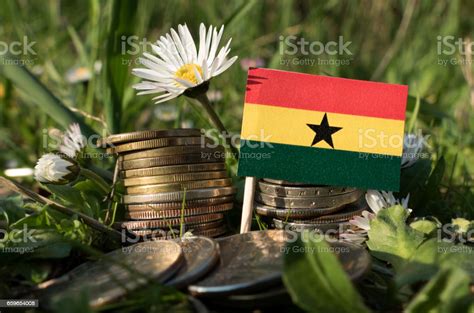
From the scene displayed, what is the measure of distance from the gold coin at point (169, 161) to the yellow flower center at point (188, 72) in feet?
0.63

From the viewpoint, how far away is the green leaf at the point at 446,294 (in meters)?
0.96

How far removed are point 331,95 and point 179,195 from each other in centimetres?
45

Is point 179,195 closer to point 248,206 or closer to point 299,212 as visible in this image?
point 248,206

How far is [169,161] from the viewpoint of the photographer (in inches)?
59.2

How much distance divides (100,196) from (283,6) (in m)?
2.51

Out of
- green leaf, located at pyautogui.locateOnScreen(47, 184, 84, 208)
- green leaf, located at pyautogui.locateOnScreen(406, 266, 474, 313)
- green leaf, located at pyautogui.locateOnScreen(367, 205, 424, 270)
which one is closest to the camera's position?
green leaf, located at pyautogui.locateOnScreen(406, 266, 474, 313)

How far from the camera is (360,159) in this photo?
1.49 metres

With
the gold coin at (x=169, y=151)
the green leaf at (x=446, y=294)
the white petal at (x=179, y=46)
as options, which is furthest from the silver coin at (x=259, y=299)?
the white petal at (x=179, y=46)

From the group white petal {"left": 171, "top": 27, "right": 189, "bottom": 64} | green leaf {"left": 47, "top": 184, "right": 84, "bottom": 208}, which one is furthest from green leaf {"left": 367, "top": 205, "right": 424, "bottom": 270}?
green leaf {"left": 47, "top": 184, "right": 84, "bottom": 208}

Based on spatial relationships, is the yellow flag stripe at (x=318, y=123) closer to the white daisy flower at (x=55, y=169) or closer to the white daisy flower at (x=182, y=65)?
the white daisy flower at (x=182, y=65)

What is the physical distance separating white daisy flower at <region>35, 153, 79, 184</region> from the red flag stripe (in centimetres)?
49

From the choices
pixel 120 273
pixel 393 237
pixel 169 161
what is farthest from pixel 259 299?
pixel 169 161

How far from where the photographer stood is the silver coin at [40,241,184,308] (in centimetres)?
108

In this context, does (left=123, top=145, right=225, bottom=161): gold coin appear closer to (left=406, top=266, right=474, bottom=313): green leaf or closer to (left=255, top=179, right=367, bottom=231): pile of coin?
(left=255, top=179, right=367, bottom=231): pile of coin
